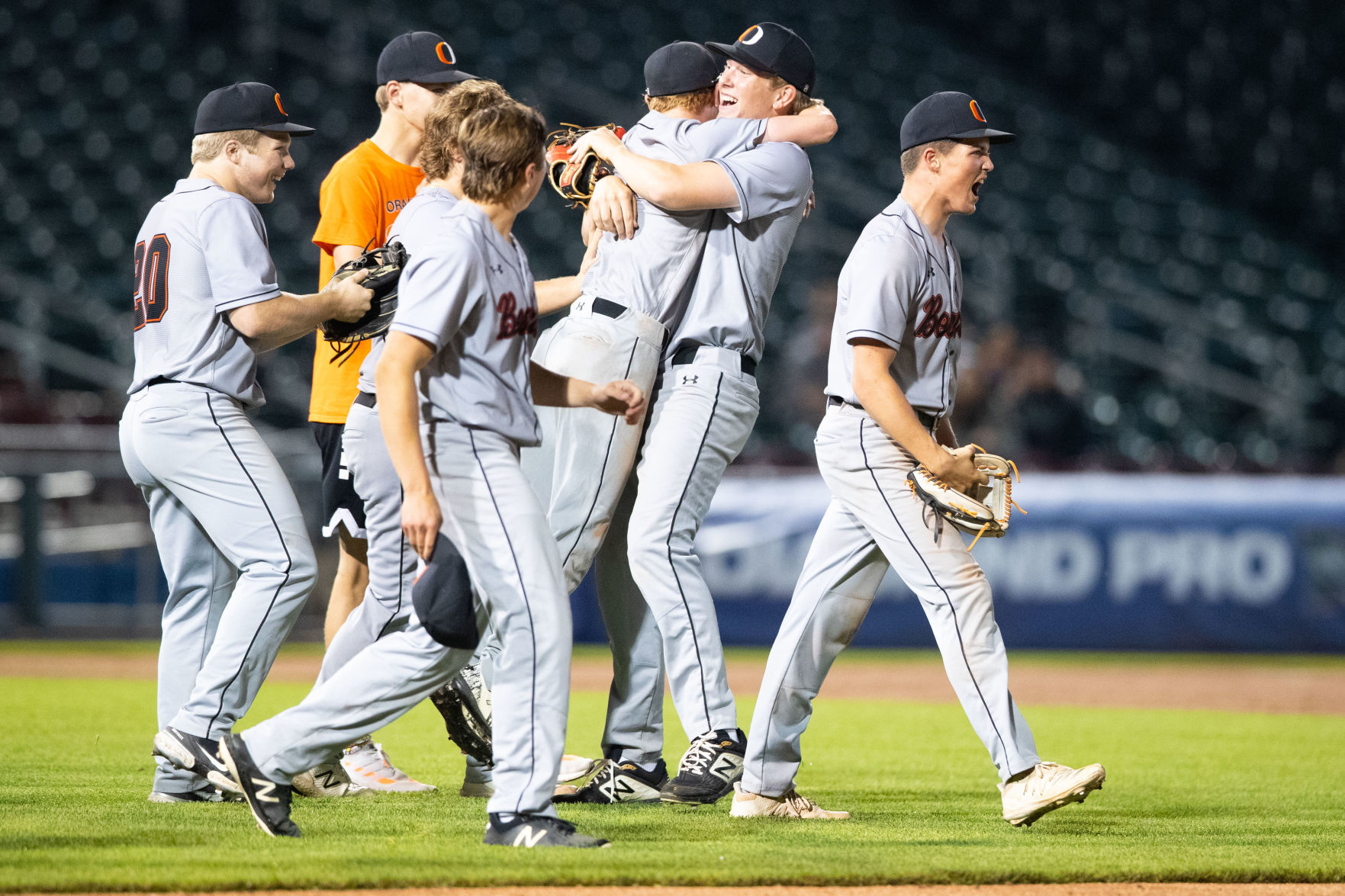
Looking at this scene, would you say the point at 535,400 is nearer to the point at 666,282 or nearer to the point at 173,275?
the point at 666,282

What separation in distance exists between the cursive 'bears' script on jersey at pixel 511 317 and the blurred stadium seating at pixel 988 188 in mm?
8060

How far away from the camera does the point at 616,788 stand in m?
4.24

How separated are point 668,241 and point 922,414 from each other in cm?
85

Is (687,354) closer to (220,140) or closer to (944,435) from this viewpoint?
(944,435)

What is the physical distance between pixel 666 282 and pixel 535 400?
76 cm

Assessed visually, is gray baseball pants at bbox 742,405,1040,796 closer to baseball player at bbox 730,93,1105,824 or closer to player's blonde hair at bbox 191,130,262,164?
baseball player at bbox 730,93,1105,824

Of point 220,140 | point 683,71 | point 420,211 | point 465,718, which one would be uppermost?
point 683,71

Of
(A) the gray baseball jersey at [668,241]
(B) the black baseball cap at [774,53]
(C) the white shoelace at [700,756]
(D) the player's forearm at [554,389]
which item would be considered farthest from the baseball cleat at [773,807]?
(B) the black baseball cap at [774,53]

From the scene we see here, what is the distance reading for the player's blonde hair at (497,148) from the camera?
10.9 ft

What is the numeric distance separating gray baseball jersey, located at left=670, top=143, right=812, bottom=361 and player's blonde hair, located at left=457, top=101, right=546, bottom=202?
A: 0.83 m

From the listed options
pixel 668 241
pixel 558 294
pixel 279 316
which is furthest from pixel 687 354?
pixel 279 316

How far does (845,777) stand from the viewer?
5141mm

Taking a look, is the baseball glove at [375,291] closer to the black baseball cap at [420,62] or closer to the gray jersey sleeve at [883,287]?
the black baseball cap at [420,62]

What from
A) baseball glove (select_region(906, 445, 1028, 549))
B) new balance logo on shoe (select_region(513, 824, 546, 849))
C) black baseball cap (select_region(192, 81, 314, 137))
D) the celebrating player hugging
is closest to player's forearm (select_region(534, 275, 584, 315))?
the celebrating player hugging
